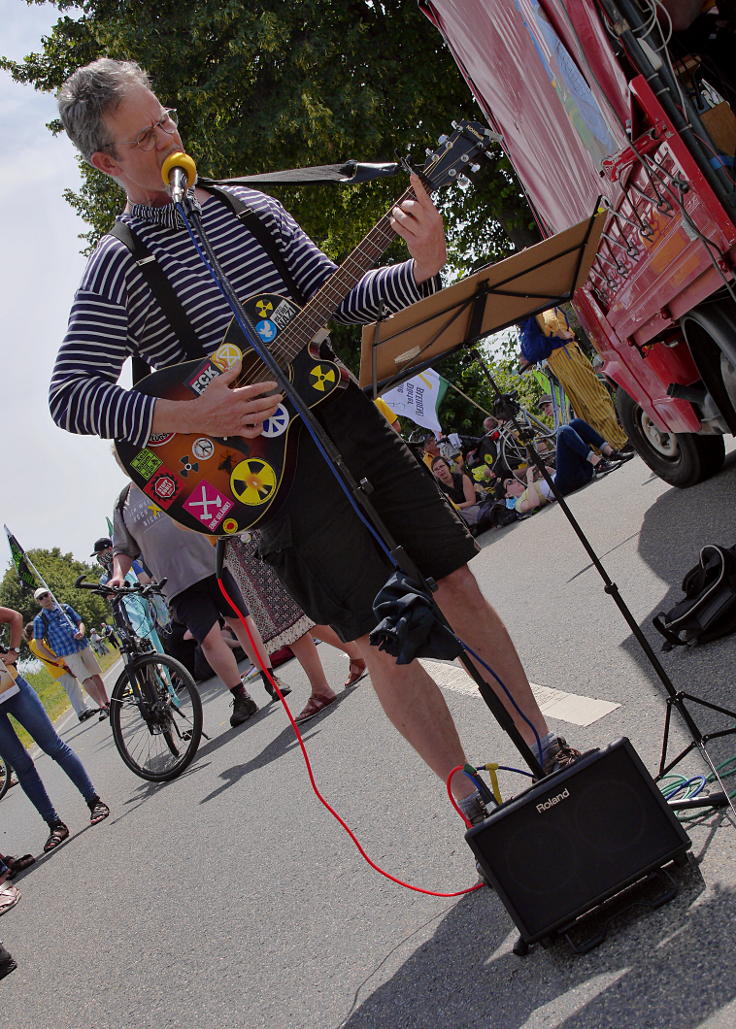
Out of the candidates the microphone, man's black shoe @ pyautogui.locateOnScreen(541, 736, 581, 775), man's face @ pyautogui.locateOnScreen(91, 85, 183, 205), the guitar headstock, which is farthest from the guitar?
man's black shoe @ pyautogui.locateOnScreen(541, 736, 581, 775)

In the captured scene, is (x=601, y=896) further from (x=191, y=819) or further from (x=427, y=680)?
(x=191, y=819)

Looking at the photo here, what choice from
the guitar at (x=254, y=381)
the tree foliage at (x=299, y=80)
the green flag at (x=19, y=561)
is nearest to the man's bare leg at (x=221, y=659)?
the guitar at (x=254, y=381)

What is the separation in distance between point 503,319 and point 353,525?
0.85 meters

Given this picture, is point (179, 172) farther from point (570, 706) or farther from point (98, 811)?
point (98, 811)

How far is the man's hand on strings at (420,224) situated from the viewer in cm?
262

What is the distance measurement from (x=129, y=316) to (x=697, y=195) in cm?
207

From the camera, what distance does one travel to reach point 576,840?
2.30 meters

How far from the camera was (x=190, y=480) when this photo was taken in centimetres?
294

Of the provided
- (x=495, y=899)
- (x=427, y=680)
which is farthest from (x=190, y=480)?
(x=495, y=899)

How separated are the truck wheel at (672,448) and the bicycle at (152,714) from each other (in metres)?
3.57

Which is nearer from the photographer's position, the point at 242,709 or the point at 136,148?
the point at 136,148

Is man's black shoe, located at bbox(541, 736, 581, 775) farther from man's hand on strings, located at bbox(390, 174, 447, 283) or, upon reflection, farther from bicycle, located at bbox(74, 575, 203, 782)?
bicycle, located at bbox(74, 575, 203, 782)

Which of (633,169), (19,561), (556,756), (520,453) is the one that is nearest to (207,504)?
(556,756)

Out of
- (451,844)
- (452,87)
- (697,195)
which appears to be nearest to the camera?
(451,844)
